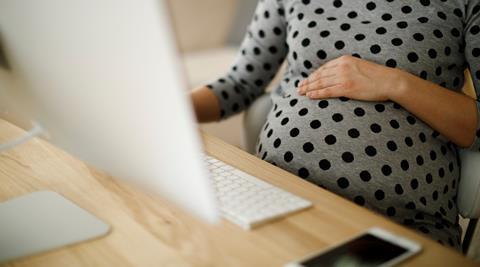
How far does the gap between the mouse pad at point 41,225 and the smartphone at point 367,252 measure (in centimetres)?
29

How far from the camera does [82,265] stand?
0.66 metres

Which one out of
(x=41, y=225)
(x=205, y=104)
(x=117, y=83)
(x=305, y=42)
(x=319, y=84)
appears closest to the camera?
(x=117, y=83)

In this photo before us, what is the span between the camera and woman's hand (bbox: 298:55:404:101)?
3.43 ft

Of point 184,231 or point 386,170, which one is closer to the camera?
point 184,231

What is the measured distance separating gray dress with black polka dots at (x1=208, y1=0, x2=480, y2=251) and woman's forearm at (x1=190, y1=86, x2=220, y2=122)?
6.9 inches

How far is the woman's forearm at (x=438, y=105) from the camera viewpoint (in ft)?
3.40

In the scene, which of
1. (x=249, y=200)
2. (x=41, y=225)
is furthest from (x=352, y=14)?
(x=41, y=225)

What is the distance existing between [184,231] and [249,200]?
10 centimetres

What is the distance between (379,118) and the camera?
3.46 feet

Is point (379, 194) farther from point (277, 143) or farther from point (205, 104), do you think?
point (205, 104)

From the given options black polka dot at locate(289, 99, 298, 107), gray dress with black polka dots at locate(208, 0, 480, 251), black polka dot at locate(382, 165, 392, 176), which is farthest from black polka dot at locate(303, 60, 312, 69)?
black polka dot at locate(382, 165, 392, 176)

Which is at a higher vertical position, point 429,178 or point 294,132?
point 294,132

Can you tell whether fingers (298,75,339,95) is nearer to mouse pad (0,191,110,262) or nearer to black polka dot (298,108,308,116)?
black polka dot (298,108,308,116)

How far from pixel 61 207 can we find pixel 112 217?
9 cm
